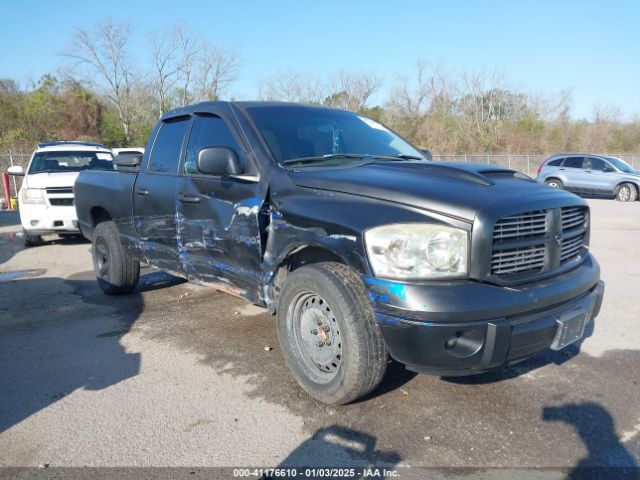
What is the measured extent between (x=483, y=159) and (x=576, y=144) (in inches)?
635

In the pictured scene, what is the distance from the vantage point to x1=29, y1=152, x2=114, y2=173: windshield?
32.8 ft

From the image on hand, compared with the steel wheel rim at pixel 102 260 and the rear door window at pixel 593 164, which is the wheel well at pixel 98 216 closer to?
the steel wheel rim at pixel 102 260

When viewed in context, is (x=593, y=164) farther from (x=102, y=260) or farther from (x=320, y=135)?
(x=102, y=260)

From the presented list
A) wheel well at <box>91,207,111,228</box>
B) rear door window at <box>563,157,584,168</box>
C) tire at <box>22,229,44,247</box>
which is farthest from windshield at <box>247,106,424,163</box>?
rear door window at <box>563,157,584,168</box>

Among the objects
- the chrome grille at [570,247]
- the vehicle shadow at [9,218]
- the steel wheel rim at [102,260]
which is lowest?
the vehicle shadow at [9,218]

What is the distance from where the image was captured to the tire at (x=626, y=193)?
17141 mm

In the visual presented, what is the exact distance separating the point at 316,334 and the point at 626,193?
1749cm

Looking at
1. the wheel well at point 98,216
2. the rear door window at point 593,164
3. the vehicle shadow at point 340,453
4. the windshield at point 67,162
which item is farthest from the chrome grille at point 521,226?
the rear door window at point 593,164

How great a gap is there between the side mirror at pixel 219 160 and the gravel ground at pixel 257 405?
1.50 m

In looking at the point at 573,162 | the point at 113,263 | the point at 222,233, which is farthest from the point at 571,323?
the point at 573,162

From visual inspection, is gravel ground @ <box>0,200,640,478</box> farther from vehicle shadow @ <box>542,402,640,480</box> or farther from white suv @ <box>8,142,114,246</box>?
white suv @ <box>8,142,114,246</box>

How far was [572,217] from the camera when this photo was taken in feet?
10.9

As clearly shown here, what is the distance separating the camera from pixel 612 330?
181 inches

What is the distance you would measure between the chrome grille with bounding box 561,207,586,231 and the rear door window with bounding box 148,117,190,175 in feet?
10.1
